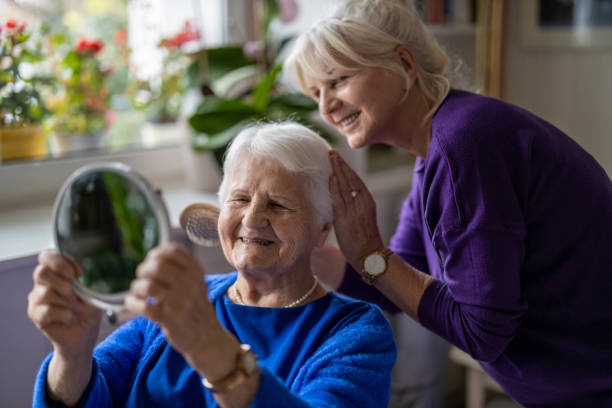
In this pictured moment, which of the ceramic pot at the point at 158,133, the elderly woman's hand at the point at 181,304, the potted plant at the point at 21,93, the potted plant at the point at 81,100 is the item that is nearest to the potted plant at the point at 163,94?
the ceramic pot at the point at 158,133

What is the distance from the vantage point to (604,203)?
1252mm

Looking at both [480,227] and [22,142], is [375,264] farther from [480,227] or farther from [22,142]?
[22,142]

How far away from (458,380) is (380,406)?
1931 millimetres

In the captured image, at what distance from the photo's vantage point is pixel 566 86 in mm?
2902

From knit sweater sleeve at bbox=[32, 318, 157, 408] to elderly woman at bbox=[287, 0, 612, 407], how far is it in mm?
475

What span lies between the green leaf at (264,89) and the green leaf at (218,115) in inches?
1.2

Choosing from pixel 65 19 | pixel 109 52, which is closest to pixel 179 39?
pixel 109 52

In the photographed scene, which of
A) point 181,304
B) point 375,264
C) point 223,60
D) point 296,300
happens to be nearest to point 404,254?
point 375,264

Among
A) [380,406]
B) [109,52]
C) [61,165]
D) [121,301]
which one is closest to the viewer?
[121,301]

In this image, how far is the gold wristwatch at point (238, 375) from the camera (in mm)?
849

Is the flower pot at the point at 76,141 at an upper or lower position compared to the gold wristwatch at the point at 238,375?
upper

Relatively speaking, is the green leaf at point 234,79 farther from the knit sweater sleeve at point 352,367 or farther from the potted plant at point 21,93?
the knit sweater sleeve at point 352,367

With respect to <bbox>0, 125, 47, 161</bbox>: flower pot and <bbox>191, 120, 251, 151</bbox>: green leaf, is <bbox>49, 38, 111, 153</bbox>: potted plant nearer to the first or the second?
<bbox>0, 125, 47, 161</bbox>: flower pot

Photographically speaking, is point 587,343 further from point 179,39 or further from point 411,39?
point 179,39
